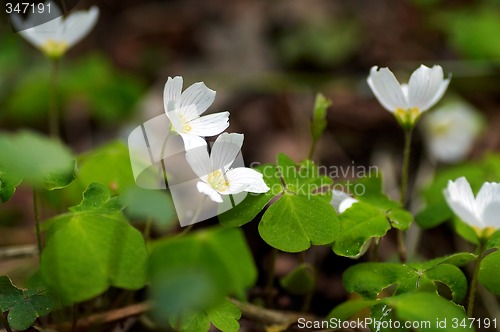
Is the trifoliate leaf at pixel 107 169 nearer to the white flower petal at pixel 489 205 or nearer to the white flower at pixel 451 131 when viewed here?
the white flower petal at pixel 489 205

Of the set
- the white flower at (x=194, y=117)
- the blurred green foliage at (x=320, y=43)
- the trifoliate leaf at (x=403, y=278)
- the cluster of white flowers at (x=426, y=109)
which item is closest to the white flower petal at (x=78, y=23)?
the white flower at (x=194, y=117)

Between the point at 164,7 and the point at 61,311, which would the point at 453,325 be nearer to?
the point at 61,311

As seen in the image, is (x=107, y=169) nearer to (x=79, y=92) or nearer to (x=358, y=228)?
(x=358, y=228)

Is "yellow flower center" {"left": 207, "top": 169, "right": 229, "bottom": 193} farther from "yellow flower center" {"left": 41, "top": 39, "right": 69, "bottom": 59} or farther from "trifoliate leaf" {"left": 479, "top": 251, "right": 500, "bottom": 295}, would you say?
"yellow flower center" {"left": 41, "top": 39, "right": 69, "bottom": 59}

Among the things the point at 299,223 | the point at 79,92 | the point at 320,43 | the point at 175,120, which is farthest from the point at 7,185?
the point at 320,43

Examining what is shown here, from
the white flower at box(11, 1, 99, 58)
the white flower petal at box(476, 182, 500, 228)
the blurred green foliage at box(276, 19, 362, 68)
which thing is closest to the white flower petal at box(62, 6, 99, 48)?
the white flower at box(11, 1, 99, 58)

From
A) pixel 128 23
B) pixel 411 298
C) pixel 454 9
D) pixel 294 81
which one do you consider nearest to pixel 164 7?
pixel 128 23
